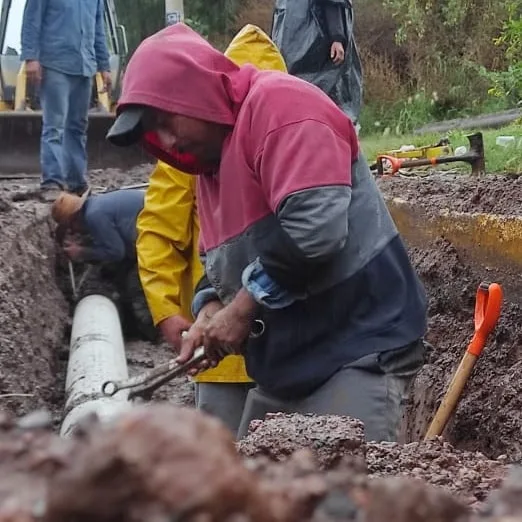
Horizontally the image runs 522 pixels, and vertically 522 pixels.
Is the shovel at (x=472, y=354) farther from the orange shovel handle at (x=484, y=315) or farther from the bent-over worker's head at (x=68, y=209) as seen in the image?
the bent-over worker's head at (x=68, y=209)

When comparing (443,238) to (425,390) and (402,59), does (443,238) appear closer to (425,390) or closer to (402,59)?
(425,390)

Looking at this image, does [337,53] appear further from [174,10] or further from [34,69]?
[174,10]

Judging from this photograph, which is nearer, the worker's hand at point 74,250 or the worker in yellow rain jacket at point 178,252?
the worker in yellow rain jacket at point 178,252

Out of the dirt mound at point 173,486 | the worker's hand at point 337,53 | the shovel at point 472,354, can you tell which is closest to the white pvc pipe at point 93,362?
the shovel at point 472,354

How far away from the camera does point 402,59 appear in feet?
67.8

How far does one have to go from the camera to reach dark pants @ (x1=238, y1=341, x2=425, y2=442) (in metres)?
3.06

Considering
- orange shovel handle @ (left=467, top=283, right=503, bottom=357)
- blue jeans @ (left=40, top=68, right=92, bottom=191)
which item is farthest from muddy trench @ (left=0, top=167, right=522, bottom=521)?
blue jeans @ (left=40, top=68, right=92, bottom=191)

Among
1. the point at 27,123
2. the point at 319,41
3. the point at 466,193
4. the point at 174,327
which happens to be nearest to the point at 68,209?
the point at 319,41

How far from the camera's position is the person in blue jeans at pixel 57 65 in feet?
28.3

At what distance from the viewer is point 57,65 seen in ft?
28.6

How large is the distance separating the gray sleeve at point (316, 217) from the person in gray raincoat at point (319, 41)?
467 cm

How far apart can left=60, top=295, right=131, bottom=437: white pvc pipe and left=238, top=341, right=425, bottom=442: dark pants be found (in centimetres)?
88

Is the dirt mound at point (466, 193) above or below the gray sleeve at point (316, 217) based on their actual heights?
below

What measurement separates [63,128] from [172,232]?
17.4 feet
